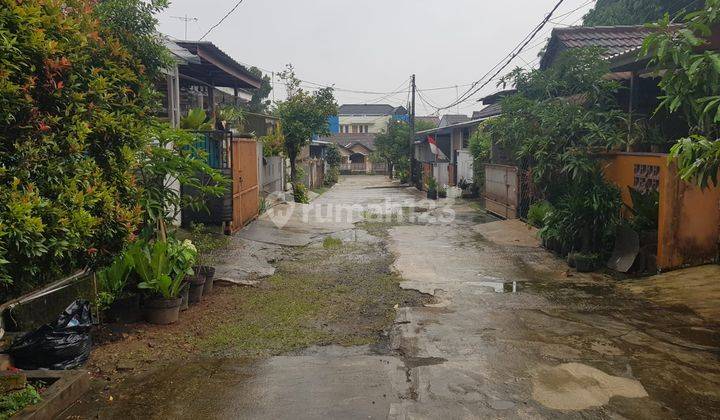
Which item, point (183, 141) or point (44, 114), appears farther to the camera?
point (183, 141)

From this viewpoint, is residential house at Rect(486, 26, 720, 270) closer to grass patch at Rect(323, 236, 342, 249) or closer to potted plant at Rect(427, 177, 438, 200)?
grass patch at Rect(323, 236, 342, 249)

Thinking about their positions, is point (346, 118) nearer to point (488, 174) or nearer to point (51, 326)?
point (488, 174)

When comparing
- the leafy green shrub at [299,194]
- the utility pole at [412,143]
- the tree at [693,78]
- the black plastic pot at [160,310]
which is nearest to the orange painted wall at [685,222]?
the tree at [693,78]

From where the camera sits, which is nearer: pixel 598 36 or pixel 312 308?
pixel 312 308

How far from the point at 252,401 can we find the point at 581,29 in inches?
570

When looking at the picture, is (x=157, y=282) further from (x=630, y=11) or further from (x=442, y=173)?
(x=442, y=173)

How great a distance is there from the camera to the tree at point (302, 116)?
72.6ft

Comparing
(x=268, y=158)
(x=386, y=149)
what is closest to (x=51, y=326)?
(x=268, y=158)

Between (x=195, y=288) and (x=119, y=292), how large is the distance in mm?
961

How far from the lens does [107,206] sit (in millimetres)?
4340

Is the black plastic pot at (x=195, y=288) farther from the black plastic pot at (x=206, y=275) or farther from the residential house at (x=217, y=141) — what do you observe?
the residential house at (x=217, y=141)

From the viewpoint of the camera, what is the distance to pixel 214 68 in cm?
1188

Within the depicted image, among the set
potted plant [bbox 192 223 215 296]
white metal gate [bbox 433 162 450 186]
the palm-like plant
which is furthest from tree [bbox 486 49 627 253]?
white metal gate [bbox 433 162 450 186]

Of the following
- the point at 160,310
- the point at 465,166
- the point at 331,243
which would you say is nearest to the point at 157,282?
the point at 160,310
